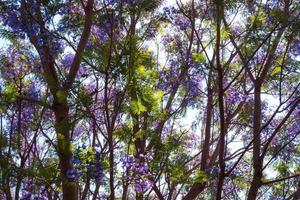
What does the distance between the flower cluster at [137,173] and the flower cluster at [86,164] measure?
0.96ft

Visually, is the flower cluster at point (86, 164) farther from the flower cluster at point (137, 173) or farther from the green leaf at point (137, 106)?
the green leaf at point (137, 106)

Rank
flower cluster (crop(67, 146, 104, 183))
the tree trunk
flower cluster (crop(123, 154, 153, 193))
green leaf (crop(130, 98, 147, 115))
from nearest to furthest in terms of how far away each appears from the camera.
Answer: flower cluster (crop(67, 146, 104, 183)) < flower cluster (crop(123, 154, 153, 193)) < green leaf (crop(130, 98, 147, 115)) < the tree trunk

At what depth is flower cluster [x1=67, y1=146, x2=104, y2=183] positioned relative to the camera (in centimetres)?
517

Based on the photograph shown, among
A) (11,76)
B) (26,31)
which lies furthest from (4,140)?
(26,31)

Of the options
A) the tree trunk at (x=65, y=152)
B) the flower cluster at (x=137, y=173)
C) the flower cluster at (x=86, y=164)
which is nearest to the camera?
the flower cluster at (x=86, y=164)

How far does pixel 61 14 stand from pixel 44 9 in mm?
329

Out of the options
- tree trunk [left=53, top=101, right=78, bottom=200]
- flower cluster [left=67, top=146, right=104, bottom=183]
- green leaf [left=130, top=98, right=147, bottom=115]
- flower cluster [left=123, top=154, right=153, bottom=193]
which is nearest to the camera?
flower cluster [left=67, top=146, right=104, bottom=183]

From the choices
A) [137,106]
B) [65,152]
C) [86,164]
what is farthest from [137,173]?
[65,152]

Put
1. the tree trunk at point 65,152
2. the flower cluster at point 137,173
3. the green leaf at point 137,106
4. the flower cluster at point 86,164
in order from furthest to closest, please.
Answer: the tree trunk at point 65,152
the green leaf at point 137,106
the flower cluster at point 137,173
the flower cluster at point 86,164

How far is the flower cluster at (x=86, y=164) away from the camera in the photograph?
517 cm

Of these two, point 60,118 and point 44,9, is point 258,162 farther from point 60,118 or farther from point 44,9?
point 44,9

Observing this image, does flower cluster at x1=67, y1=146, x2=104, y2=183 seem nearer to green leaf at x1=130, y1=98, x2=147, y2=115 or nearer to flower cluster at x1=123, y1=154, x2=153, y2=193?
flower cluster at x1=123, y1=154, x2=153, y2=193

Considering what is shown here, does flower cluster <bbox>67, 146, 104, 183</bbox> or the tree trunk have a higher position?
the tree trunk

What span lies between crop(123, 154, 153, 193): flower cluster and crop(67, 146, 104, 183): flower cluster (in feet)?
0.96
